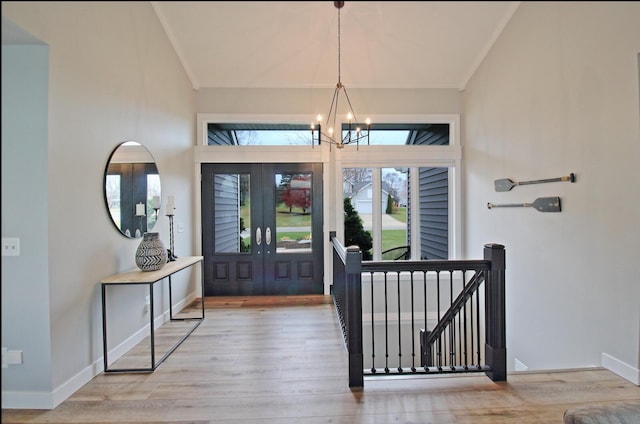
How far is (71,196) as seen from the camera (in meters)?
2.03

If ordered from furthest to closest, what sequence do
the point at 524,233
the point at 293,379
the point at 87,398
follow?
the point at 524,233
the point at 293,379
the point at 87,398

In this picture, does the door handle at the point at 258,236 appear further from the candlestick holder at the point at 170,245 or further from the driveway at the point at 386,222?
the driveway at the point at 386,222

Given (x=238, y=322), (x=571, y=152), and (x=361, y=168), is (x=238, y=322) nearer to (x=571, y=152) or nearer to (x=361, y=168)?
(x=361, y=168)

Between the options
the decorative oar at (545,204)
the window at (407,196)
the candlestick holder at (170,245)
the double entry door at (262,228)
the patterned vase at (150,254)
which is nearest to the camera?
the patterned vase at (150,254)

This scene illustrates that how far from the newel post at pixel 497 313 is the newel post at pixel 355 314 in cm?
94

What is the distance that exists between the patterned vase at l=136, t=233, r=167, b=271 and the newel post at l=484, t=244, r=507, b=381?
2.72m

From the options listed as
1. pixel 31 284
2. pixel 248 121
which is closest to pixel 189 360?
pixel 31 284

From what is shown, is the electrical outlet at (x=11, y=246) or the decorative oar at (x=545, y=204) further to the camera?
the decorative oar at (x=545, y=204)

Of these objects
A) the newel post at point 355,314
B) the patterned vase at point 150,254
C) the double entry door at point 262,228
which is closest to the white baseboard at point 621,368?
the newel post at point 355,314

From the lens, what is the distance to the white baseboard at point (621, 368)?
6.63 feet

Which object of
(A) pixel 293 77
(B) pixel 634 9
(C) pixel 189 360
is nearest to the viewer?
(B) pixel 634 9

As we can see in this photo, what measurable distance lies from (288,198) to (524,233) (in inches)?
117

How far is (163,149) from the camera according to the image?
11.0ft

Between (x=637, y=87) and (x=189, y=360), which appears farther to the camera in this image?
(x=189, y=360)
